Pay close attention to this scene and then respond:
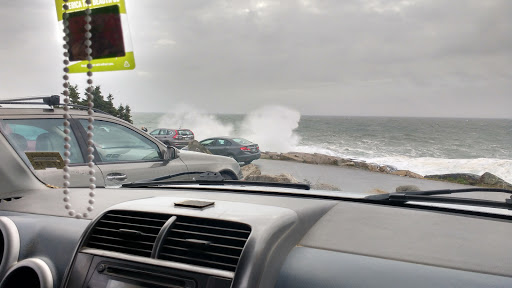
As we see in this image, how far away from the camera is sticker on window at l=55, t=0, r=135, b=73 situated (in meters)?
1.85

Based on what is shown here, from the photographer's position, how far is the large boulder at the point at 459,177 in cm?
220

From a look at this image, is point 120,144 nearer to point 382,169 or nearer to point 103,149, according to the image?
point 103,149

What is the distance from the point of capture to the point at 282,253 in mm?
1491

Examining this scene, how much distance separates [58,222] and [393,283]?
5.17ft

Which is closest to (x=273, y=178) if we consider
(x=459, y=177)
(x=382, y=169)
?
(x=382, y=169)

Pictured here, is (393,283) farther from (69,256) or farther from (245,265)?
(69,256)

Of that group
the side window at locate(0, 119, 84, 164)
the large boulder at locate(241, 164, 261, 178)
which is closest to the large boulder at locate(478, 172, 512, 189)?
the large boulder at locate(241, 164, 261, 178)

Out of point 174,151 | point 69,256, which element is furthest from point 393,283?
point 174,151

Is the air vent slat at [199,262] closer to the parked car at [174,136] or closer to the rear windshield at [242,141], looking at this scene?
the rear windshield at [242,141]

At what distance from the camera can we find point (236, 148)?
323 centimetres

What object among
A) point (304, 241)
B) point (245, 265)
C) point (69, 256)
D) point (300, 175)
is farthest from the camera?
point (300, 175)

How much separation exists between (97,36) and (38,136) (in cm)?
139

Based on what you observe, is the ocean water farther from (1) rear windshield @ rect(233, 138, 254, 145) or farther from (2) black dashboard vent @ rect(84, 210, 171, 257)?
(2) black dashboard vent @ rect(84, 210, 171, 257)

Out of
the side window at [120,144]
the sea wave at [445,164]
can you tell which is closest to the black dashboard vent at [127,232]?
the side window at [120,144]
